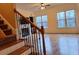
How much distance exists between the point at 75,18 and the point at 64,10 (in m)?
0.13

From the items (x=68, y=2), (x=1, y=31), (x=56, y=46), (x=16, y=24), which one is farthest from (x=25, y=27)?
(x=68, y=2)

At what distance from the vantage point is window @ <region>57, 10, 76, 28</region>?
1322 mm

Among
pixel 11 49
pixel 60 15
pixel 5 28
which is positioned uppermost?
pixel 60 15

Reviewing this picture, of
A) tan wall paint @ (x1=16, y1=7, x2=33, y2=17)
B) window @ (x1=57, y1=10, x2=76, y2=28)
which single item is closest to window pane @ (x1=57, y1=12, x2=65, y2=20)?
window @ (x1=57, y1=10, x2=76, y2=28)

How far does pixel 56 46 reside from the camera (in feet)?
4.49

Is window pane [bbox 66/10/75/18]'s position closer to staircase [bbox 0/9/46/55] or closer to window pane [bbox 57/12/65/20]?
window pane [bbox 57/12/65/20]

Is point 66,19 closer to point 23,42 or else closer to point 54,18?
point 54,18

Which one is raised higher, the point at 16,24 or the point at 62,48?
the point at 16,24

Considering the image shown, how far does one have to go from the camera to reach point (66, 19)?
4.43ft

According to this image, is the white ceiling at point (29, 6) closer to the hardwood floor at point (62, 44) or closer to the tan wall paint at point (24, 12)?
the tan wall paint at point (24, 12)

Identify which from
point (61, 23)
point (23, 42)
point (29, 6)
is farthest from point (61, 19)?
point (23, 42)

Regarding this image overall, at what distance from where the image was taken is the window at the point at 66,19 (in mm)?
1322

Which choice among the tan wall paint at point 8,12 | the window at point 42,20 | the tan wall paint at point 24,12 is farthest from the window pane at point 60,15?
the tan wall paint at point 8,12
